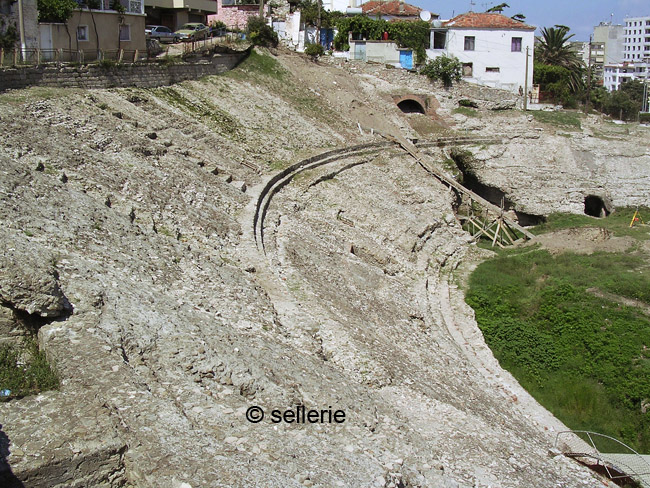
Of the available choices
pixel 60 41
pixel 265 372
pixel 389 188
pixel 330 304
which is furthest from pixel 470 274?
pixel 60 41

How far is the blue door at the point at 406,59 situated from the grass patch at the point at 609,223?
17703 millimetres

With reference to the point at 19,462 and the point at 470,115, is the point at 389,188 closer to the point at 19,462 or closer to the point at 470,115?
the point at 470,115

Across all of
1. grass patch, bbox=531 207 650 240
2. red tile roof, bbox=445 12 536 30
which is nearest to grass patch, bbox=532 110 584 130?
red tile roof, bbox=445 12 536 30

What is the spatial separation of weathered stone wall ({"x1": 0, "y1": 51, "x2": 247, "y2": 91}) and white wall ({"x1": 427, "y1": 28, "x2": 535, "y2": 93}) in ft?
62.4

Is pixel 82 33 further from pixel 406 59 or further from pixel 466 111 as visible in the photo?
pixel 406 59

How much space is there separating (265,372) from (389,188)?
68.3ft

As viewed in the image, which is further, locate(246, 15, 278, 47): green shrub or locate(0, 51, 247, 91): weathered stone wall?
locate(246, 15, 278, 47): green shrub

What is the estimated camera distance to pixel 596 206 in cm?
3994

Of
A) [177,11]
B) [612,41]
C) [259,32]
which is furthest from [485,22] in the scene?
[612,41]

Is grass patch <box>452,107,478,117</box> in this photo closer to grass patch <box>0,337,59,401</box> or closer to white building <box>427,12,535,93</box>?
white building <box>427,12,535,93</box>

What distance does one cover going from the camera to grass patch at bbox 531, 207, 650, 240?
32.5 meters

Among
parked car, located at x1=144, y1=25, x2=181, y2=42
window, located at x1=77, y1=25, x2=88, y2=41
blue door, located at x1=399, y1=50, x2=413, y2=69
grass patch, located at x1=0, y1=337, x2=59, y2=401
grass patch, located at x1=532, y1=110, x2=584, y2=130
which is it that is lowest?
grass patch, located at x1=0, y1=337, x2=59, y2=401

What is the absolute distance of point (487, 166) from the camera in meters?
40.2

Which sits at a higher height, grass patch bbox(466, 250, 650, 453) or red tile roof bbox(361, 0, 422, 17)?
red tile roof bbox(361, 0, 422, 17)
